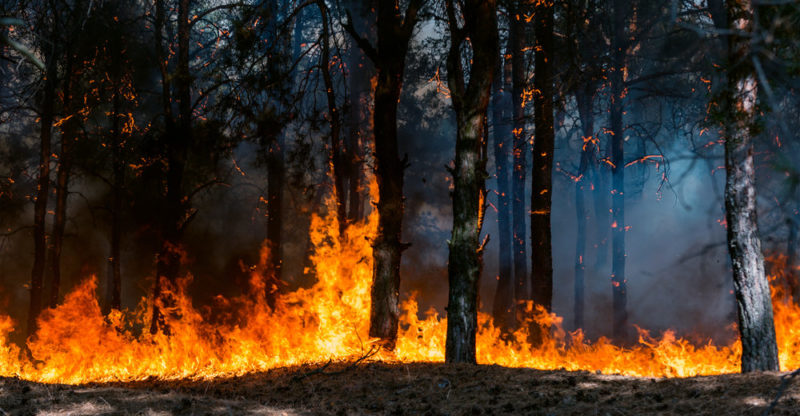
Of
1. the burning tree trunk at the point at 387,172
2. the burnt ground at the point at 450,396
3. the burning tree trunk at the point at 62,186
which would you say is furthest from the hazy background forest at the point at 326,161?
the burnt ground at the point at 450,396

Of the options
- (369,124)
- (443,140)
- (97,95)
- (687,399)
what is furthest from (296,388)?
(443,140)

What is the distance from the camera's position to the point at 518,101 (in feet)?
60.2

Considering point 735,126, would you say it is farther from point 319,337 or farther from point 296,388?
point 319,337

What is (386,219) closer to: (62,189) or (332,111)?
(332,111)

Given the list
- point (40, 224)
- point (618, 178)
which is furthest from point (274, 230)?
point (618, 178)

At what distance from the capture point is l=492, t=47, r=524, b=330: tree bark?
18.8m

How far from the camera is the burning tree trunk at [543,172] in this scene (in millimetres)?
13773

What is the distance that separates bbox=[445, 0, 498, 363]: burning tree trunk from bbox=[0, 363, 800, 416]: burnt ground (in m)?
1.29

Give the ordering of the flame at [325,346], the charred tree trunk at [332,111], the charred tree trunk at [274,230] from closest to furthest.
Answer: the flame at [325,346]
the charred tree trunk at [332,111]
the charred tree trunk at [274,230]

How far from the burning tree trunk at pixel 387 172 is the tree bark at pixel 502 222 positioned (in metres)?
5.86

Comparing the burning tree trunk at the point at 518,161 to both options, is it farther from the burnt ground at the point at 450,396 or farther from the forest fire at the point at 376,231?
the burnt ground at the point at 450,396

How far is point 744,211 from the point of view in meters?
8.27

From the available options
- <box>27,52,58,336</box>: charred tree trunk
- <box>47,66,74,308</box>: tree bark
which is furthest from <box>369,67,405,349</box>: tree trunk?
<box>27,52,58,336</box>: charred tree trunk

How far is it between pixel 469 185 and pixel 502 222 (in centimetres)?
1073
